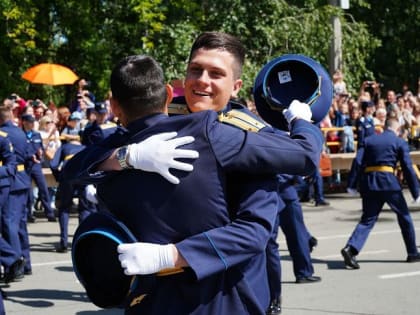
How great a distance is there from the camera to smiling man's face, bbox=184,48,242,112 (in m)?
3.41

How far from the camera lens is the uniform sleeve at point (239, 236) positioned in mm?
2957

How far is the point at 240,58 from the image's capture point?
11.4 feet

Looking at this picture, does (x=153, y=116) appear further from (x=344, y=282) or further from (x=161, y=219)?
(x=344, y=282)

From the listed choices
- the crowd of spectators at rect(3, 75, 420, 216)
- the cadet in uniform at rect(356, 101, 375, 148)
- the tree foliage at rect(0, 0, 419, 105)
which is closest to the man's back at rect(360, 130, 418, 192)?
the crowd of spectators at rect(3, 75, 420, 216)

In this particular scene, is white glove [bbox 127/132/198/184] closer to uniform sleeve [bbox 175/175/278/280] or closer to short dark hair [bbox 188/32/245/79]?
uniform sleeve [bbox 175/175/278/280]

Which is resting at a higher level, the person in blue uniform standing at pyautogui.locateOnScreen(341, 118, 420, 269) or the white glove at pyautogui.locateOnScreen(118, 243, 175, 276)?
the white glove at pyautogui.locateOnScreen(118, 243, 175, 276)

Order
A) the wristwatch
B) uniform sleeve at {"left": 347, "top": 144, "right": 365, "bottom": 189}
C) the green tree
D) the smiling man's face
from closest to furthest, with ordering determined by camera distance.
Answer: the wristwatch
the smiling man's face
uniform sleeve at {"left": 347, "top": 144, "right": 365, "bottom": 189}
the green tree

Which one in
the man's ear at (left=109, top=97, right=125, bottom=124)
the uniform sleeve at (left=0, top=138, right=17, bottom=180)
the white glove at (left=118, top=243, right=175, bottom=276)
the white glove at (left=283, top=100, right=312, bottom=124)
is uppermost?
the man's ear at (left=109, top=97, right=125, bottom=124)

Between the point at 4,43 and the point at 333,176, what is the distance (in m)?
8.05

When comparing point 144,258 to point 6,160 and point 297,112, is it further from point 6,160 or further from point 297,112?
point 6,160

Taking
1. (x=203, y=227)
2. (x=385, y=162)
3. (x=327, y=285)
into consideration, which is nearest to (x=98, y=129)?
(x=327, y=285)

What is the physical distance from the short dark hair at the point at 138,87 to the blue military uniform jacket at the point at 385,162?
734 cm

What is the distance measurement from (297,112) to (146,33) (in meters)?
18.1

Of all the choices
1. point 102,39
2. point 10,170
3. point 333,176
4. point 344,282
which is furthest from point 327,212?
point 102,39
